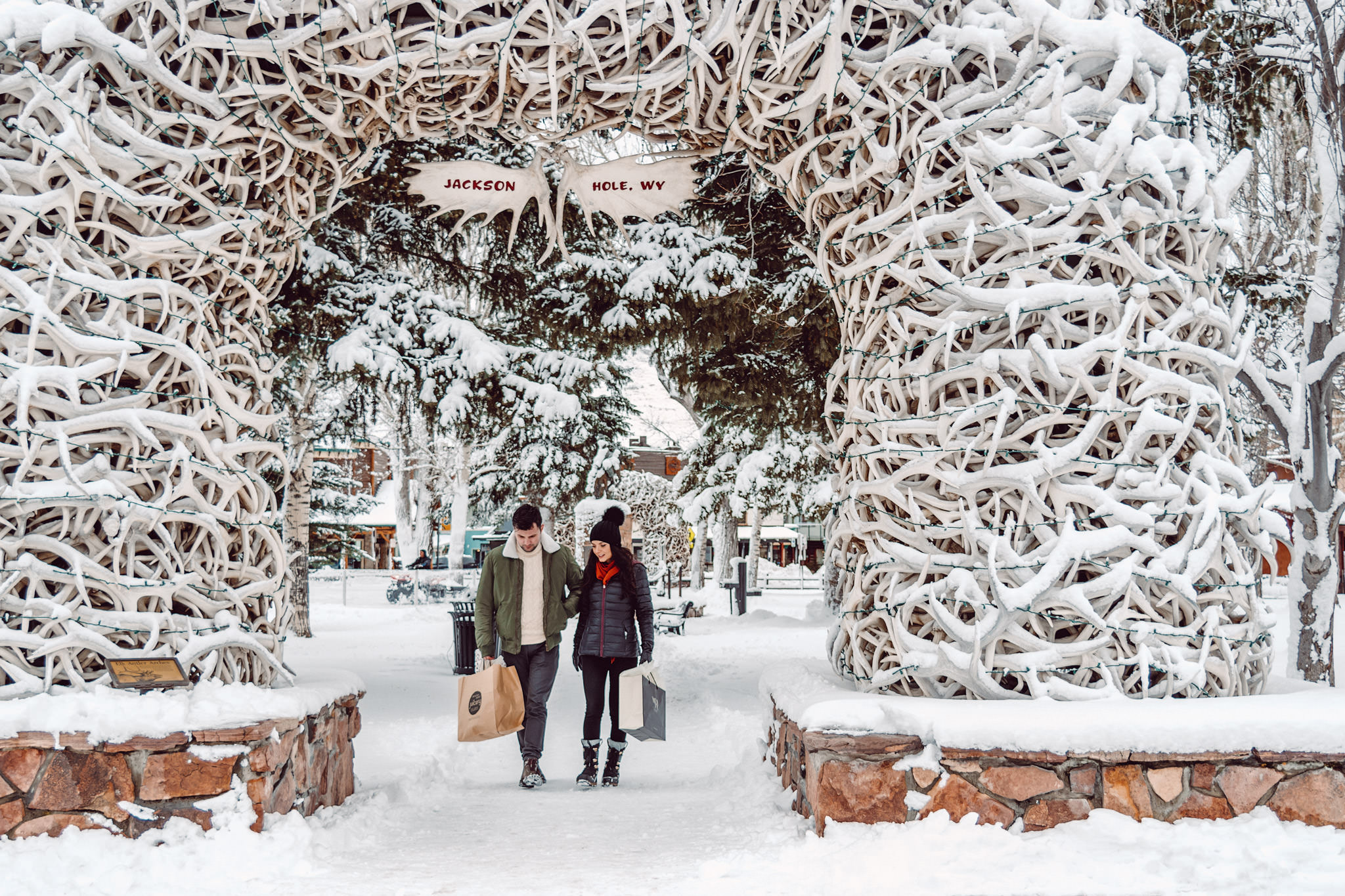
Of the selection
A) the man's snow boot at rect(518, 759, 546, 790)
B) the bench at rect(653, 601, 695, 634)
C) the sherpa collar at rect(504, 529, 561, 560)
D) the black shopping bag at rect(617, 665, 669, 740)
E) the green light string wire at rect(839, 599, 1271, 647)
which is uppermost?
the sherpa collar at rect(504, 529, 561, 560)

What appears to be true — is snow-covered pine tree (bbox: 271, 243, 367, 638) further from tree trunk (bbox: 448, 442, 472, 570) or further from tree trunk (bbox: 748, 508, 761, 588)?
tree trunk (bbox: 748, 508, 761, 588)

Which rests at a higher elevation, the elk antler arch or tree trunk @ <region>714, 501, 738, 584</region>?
the elk antler arch

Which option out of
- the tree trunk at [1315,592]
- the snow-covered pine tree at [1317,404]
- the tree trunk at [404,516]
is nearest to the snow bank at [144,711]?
the snow-covered pine tree at [1317,404]

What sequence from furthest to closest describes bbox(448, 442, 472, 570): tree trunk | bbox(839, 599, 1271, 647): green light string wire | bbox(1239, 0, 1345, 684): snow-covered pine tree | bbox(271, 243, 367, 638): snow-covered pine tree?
1. bbox(448, 442, 472, 570): tree trunk
2. bbox(271, 243, 367, 638): snow-covered pine tree
3. bbox(1239, 0, 1345, 684): snow-covered pine tree
4. bbox(839, 599, 1271, 647): green light string wire

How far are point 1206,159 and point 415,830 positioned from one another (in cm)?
455

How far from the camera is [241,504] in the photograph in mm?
4352

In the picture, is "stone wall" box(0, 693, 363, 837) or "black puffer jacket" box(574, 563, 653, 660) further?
"black puffer jacket" box(574, 563, 653, 660)

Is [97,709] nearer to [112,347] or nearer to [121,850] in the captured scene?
[121,850]

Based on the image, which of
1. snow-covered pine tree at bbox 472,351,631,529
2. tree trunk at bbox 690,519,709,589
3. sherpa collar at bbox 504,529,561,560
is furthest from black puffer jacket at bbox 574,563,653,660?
tree trunk at bbox 690,519,709,589

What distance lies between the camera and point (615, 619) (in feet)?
19.4

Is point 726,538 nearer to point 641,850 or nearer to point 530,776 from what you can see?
point 530,776

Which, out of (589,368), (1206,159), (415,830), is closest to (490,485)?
(589,368)

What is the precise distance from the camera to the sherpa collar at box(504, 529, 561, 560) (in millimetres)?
5805

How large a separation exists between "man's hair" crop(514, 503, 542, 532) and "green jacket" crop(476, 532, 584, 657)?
0.09 m
